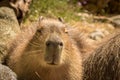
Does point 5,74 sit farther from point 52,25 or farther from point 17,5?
point 17,5

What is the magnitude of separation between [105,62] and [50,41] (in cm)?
82

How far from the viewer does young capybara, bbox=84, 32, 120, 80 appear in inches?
145

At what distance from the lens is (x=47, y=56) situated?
3162mm

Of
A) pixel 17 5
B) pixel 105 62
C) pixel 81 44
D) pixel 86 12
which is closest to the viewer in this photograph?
pixel 105 62

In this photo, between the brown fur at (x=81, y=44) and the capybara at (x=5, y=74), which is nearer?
the capybara at (x=5, y=74)

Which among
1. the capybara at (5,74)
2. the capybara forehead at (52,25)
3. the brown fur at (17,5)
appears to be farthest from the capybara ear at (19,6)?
the capybara at (5,74)

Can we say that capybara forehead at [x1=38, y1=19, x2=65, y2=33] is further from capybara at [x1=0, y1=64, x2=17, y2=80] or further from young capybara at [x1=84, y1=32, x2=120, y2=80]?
young capybara at [x1=84, y1=32, x2=120, y2=80]

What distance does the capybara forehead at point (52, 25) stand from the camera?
335cm

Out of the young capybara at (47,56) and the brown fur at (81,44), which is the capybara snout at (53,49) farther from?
the brown fur at (81,44)

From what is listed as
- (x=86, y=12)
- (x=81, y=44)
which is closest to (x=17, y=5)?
(x=81, y=44)

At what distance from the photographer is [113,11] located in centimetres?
1202

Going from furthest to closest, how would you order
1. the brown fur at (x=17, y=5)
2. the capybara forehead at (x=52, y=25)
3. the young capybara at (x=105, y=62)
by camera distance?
the brown fur at (x=17, y=5) → the young capybara at (x=105, y=62) → the capybara forehead at (x=52, y=25)

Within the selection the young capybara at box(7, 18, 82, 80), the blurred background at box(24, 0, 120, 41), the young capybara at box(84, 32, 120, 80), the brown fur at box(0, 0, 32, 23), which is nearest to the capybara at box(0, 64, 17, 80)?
the young capybara at box(7, 18, 82, 80)

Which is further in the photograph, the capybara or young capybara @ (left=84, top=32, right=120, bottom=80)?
young capybara @ (left=84, top=32, right=120, bottom=80)
